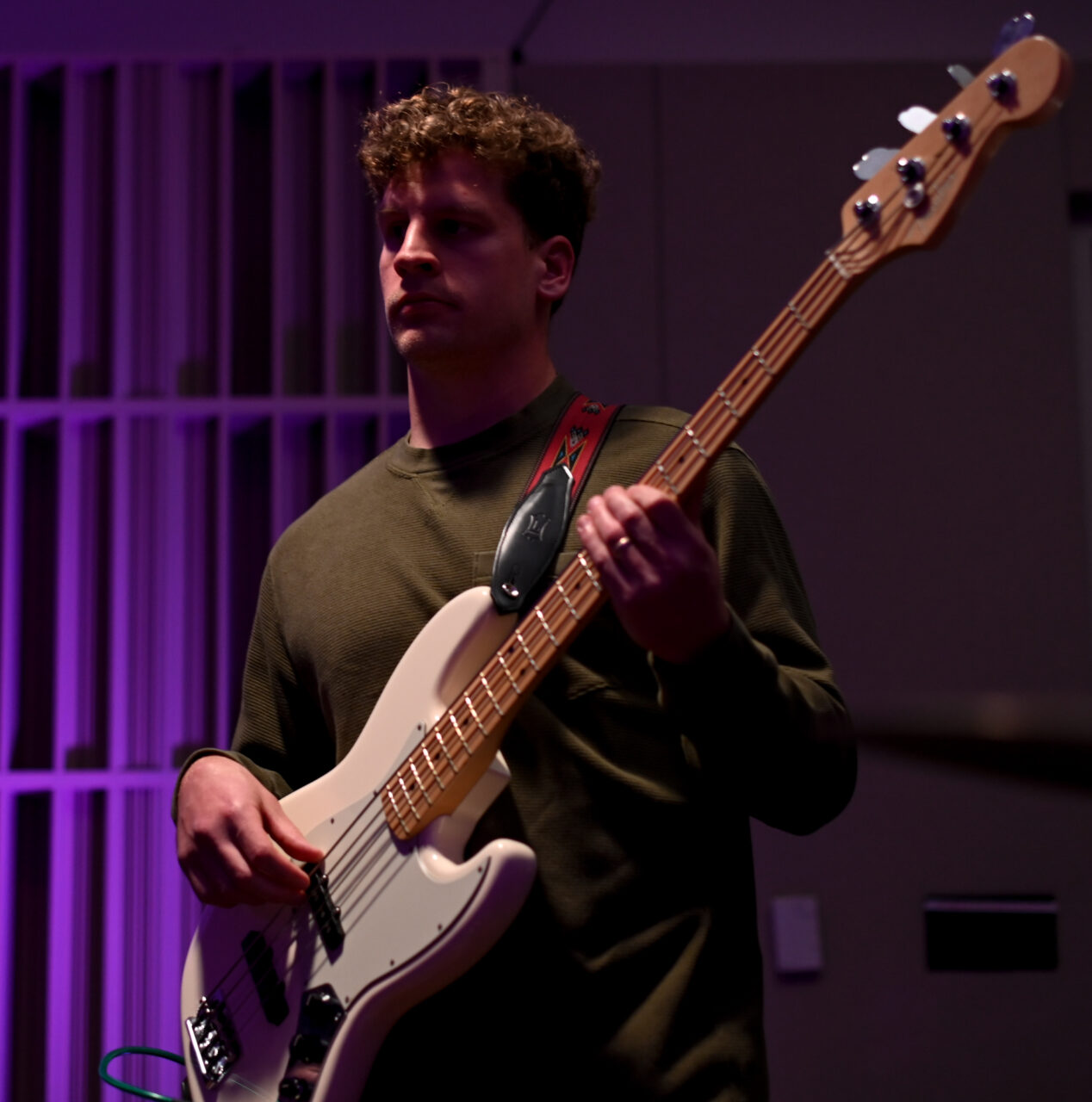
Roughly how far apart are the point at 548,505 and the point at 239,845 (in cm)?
43

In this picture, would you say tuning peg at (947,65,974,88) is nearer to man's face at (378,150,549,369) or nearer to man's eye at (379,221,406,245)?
man's face at (378,150,549,369)

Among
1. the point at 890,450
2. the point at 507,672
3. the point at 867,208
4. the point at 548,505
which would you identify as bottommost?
the point at 507,672

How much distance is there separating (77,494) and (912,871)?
5.41 feet

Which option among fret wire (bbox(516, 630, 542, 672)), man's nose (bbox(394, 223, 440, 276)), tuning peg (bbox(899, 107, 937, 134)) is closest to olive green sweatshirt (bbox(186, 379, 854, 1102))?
fret wire (bbox(516, 630, 542, 672))

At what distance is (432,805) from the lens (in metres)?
1.01

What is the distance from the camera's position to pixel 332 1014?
1.00m

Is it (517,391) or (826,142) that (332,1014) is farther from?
(826,142)

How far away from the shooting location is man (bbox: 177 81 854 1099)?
945 millimetres

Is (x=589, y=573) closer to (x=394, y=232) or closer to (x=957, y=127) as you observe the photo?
(x=957, y=127)

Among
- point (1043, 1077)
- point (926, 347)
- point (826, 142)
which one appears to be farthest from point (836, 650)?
point (826, 142)

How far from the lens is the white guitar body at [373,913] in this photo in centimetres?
95

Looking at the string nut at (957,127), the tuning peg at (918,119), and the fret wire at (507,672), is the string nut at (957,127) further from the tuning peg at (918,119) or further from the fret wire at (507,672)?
the fret wire at (507,672)

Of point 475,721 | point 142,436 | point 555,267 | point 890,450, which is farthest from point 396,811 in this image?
point 890,450

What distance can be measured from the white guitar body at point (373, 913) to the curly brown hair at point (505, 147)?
1.63 ft
